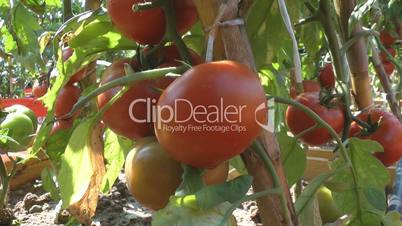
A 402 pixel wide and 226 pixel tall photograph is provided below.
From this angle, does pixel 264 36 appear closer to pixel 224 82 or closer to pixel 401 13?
pixel 224 82

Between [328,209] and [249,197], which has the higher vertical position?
[249,197]

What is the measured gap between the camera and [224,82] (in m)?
0.34

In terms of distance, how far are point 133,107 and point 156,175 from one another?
0.24ft

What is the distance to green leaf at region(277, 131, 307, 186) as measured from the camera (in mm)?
618

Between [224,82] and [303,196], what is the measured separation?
0.63ft

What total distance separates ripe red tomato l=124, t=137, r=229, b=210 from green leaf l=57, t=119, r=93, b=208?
45mm

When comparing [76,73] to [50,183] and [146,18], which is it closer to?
[146,18]

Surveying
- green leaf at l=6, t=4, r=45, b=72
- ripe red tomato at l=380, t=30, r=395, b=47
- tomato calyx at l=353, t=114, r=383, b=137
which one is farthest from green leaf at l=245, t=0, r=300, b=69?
ripe red tomato at l=380, t=30, r=395, b=47

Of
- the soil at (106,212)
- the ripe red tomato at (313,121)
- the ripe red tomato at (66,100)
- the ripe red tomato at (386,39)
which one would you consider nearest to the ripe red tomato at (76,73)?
the ripe red tomato at (66,100)

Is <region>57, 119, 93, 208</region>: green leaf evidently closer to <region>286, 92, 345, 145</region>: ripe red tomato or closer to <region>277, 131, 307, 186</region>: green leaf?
<region>277, 131, 307, 186</region>: green leaf

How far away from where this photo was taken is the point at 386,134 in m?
0.81

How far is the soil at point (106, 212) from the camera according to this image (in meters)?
1.39

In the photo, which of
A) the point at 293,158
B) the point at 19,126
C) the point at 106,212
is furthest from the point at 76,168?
the point at 106,212

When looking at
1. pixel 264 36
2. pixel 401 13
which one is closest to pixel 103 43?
pixel 264 36
